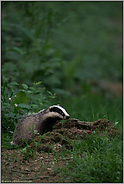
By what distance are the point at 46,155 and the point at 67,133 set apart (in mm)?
508

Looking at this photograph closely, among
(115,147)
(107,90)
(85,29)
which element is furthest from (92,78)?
(115,147)

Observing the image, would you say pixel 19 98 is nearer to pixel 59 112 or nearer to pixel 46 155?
pixel 59 112

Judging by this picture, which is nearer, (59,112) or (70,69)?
(59,112)

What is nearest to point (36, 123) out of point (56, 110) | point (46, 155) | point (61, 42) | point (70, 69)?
point (56, 110)

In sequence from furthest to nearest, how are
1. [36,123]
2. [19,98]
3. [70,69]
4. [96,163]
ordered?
[70,69] < [19,98] < [36,123] < [96,163]

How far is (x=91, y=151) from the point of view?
3244 mm

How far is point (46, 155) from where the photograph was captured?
319cm

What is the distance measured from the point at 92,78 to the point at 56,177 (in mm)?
7307

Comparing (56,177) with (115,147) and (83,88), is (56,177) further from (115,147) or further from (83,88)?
(83,88)

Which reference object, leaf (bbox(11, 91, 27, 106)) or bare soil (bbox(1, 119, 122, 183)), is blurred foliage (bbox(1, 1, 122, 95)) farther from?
bare soil (bbox(1, 119, 122, 183))

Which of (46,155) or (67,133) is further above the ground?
(67,133)

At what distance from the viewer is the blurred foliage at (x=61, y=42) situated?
643 cm

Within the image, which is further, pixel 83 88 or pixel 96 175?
pixel 83 88

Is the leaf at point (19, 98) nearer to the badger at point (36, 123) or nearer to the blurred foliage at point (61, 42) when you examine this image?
the badger at point (36, 123)
